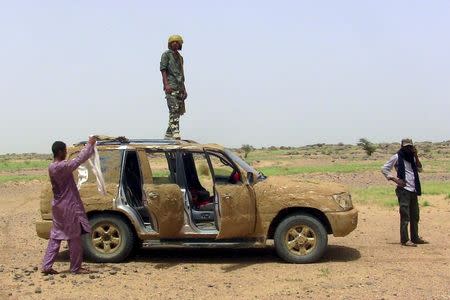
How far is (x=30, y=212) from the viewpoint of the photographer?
1697 centimetres

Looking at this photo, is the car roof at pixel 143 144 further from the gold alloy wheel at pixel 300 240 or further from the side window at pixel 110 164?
the gold alloy wheel at pixel 300 240

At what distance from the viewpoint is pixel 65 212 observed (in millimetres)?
8117

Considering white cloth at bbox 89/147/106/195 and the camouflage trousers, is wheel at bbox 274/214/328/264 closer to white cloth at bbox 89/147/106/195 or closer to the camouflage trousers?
white cloth at bbox 89/147/106/195

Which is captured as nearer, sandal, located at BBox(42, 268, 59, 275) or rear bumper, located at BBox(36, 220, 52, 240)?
sandal, located at BBox(42, 268, 59, 275)

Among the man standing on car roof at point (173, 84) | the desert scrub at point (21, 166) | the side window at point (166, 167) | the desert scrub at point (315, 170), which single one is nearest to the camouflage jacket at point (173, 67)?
the man standing on car roof at point (173, 84)

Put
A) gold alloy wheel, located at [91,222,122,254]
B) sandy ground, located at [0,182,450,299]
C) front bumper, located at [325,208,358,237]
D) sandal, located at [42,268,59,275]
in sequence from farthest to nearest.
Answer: gold alloy wheel, located at [91,222,122,254], front bumper, located at [325,208,358,237], sandal, located at [42,268,59,275], sandy ground, located at [0,182,450,299]

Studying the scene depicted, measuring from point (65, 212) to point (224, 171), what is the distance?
265cm

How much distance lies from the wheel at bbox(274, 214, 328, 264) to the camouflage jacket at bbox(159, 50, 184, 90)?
3966 millimetres

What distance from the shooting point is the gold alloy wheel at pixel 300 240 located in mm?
8742

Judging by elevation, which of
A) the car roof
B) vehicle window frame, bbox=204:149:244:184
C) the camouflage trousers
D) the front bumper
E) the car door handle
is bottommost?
the front bumper

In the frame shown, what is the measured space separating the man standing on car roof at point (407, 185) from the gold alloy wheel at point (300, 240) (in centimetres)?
246

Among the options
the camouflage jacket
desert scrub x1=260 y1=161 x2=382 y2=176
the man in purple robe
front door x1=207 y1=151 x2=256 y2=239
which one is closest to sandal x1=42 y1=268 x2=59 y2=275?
the man in purple robe

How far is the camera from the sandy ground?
7160 millimetres

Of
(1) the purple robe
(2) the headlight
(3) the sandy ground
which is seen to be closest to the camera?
(3) the sandy ground
